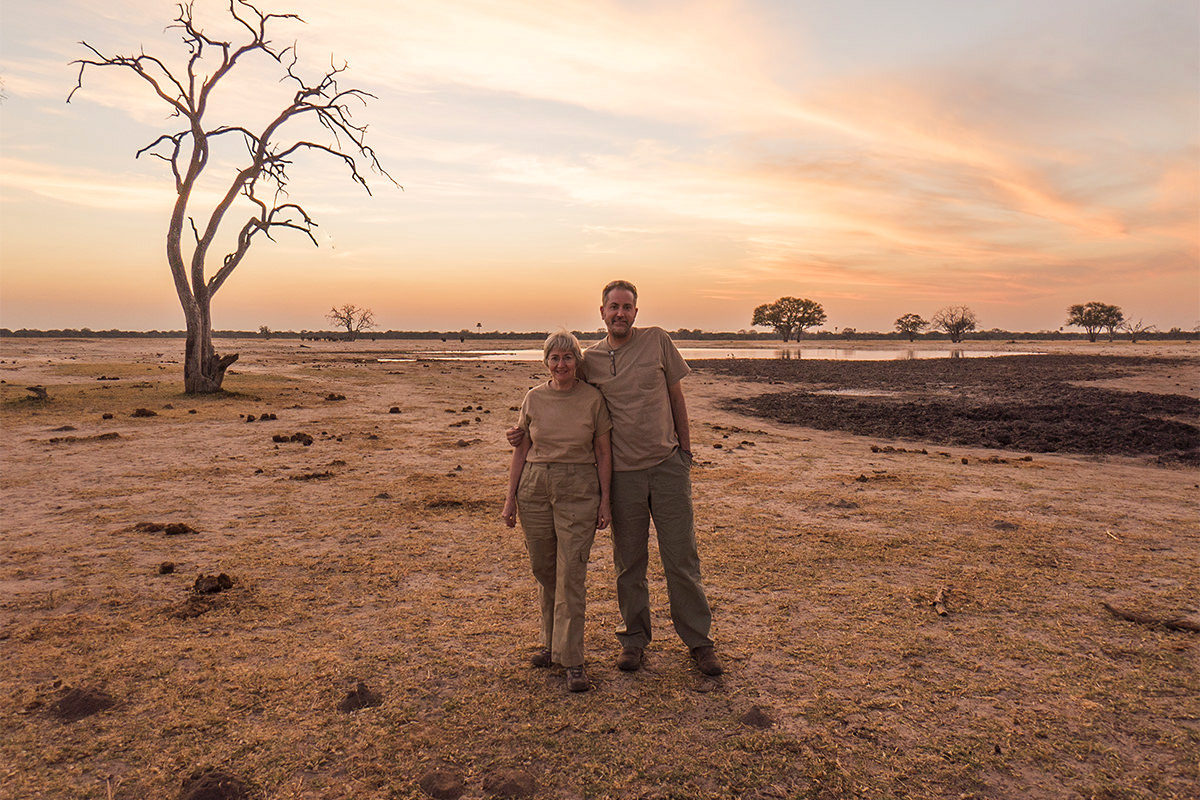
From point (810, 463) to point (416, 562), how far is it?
7011 millimetres

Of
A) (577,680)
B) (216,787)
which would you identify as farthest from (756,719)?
(216,787)

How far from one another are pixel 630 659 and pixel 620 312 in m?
2.11

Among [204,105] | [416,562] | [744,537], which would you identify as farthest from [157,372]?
[744,537]

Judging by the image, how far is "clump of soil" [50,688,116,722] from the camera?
3336 millimetres

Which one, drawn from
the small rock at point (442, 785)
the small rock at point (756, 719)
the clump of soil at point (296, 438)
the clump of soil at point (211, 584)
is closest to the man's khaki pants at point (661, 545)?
the small rock at point (756, 719)

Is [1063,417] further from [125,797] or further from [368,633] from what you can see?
[125,797]

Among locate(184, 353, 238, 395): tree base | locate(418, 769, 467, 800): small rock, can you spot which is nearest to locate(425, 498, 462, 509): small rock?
locate(418, 769, 467, 800): small rock

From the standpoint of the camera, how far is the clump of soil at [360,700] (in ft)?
11.3

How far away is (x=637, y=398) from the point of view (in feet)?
12.8

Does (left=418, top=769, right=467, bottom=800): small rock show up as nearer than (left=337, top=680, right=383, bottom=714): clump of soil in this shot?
Yes

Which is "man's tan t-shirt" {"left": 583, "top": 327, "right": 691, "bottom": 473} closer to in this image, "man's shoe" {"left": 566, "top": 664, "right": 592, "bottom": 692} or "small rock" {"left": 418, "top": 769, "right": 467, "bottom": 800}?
"man's shoe" {"left": 566, "top": 664, "right": 592, "bottom": 692}

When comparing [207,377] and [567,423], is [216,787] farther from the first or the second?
[207,377]

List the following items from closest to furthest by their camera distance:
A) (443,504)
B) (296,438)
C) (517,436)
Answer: (517,436)
(443,504)
(296,438)

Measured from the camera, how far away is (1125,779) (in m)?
2.89
